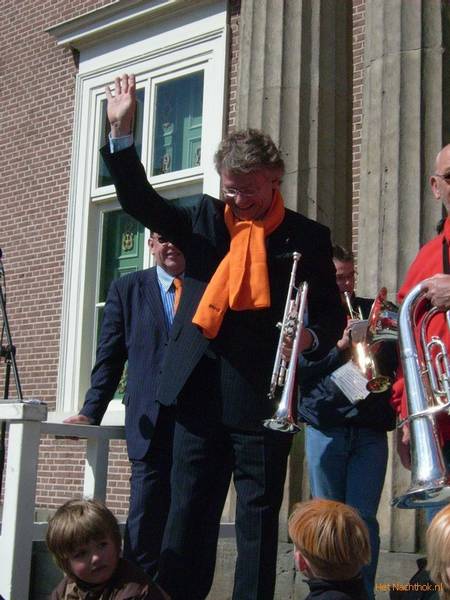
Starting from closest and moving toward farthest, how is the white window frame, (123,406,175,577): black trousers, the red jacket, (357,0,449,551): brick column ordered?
1. the red jacket
2. (123,406,175,577): black trousers
3. (357,0,449,551): brick column
4. the white window frame

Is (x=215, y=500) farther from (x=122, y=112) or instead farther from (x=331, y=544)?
(x=122, y=112)

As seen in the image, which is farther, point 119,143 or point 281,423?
point 119,143

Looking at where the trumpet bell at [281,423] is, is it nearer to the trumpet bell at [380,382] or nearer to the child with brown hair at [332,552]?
the child with brown hair at [332,552]

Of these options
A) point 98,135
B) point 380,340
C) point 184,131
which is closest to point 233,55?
point 184,131

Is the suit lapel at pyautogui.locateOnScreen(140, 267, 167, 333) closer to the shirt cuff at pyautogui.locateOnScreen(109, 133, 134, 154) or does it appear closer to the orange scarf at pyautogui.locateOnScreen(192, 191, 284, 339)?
the orange scarf at pyautogui.locateOnScreen(192, 191, 284, 339)

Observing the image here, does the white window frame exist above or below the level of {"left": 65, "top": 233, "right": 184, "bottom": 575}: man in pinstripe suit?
above

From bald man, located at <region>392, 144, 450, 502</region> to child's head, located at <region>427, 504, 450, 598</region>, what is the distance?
0.63 metres

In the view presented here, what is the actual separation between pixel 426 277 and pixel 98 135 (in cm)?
723

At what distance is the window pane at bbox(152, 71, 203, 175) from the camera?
31.7 feet

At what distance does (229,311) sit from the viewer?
376 cm

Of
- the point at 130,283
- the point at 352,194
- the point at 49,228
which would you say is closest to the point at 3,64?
the point at 49,228

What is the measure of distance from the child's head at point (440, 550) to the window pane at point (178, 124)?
7236mm

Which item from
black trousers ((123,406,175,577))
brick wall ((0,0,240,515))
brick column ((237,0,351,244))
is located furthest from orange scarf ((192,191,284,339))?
brick wall ((0,0,240,515))

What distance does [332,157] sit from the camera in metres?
7.53
